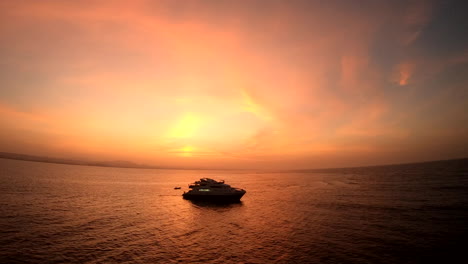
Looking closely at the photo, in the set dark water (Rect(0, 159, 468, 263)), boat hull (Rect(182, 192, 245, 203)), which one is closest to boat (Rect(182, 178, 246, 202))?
boat hull (Rect(182, 192, 245, 203))

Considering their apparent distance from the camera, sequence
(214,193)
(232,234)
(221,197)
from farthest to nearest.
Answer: (214,193), (221,197), (232,234)

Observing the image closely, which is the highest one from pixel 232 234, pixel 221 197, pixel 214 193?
pixel 214 193

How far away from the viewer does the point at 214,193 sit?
68.3 meters

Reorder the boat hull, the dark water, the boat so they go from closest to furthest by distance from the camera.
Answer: the dark water, the boat hull, the boat

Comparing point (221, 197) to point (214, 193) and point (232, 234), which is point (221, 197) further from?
point (232, 234)

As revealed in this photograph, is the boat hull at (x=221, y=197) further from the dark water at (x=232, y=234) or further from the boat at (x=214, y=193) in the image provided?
the dark water at (x=232, y=234)

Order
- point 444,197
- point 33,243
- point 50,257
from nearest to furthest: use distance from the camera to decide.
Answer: point 50,257 < point 33,243 < point 444,197

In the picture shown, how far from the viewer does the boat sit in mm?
67875

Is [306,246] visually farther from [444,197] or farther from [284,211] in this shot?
[444,197]

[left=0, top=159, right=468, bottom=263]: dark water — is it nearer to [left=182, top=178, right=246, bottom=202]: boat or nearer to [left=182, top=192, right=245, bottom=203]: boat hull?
[left=182, top=192, right=245, bottom=203]: boat hull

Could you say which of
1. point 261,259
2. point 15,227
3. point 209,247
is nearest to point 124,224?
point 15,227

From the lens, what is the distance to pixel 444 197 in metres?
64.0

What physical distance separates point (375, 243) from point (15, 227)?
185 feet

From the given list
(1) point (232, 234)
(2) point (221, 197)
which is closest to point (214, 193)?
(2) point (221, 197)
